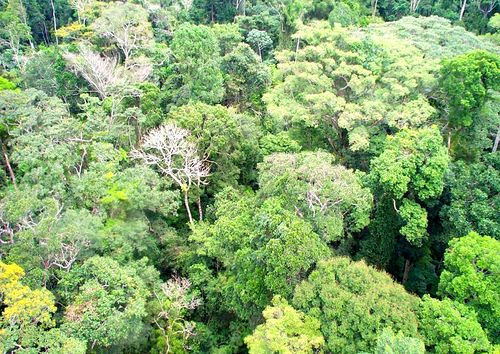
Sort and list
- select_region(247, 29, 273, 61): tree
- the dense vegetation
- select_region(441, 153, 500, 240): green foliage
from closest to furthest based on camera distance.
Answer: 1. the dense vegetation
2. select_region(441, 153, 500, 240): green foliage
3. select_region(247, 29, 273, 61): tree

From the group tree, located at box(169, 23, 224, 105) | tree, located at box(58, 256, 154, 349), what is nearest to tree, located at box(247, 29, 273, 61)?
tree, located at box(169, 23, 224, 105)

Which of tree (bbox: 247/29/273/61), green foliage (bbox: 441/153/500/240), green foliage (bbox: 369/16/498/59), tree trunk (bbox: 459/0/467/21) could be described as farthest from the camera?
tree trunk (bbox: 459/0/467/21)

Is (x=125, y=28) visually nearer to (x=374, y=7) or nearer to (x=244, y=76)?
(x=244, y=76)

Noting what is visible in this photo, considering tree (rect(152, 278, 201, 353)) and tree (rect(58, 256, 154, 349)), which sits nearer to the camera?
tree (rect(58, 256, 154, 349))

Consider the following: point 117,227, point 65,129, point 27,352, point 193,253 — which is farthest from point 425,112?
point 27,352

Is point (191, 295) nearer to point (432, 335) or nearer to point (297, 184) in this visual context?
point (297, 184)

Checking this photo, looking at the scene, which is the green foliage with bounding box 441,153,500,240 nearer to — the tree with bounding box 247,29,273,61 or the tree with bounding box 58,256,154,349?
A: the tree with bounding box 58,256,154,349

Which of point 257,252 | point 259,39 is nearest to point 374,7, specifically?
point 259,39
